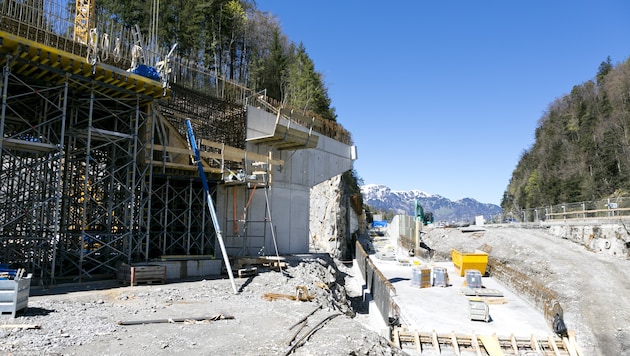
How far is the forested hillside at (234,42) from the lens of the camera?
110 ft

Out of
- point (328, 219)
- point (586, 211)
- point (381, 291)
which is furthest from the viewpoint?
point (328, 219)

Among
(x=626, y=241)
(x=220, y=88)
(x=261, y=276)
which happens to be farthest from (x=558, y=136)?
(x=261, y=276)

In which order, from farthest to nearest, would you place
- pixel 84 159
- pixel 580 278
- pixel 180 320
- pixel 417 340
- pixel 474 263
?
pixel 474 263, pixel 580 278, pixel 84 159, pixel 417 340, pixel 180 320

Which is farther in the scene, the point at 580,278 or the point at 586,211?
the point at 586,211

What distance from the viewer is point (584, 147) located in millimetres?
63406

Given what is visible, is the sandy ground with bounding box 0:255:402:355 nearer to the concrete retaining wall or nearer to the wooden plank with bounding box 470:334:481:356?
the wooden plank with bounding box 470:334:481:356

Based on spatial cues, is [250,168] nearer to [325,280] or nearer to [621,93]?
[325,280]

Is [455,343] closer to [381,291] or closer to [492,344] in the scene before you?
[492,344]

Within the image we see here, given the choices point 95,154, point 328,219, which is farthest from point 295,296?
point 328,219

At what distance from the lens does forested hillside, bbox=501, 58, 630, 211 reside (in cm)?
5638

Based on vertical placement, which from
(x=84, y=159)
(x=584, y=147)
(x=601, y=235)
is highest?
(x=584, y=147)

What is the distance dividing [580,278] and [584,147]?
149 ft

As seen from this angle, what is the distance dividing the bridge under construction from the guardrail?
7.72 metres

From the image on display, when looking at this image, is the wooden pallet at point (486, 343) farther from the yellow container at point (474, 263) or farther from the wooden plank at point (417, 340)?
the yellow container at point (474, 263)
